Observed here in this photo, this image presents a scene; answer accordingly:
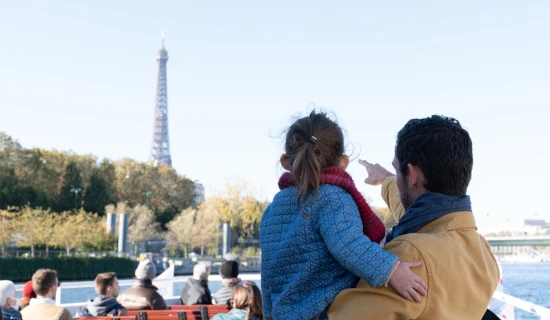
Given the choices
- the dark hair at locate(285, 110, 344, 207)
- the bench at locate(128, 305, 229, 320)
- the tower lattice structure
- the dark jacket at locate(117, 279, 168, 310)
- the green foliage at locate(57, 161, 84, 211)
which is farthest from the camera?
the tower lattice structure

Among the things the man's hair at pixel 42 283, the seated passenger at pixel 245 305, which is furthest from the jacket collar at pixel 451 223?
the man's hair at pixel 42 283

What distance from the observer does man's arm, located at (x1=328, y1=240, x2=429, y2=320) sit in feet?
5.09

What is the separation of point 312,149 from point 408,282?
1.85 feet

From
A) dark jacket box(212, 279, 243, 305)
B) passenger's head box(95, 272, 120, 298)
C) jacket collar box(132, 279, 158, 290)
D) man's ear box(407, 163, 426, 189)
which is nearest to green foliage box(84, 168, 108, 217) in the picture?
jacket collar box(132, 279, 158, 290)

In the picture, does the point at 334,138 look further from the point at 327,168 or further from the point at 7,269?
the point at 7,269

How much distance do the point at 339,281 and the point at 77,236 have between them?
44.8 m

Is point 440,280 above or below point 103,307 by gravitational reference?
above

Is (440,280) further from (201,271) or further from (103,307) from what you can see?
(201,271)

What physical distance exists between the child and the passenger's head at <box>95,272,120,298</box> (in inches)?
157

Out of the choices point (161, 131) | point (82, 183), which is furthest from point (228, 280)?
point (161, 131)

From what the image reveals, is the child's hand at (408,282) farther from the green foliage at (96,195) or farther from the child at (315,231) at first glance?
the green foliage at (96,195)

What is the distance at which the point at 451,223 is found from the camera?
65.4 inches

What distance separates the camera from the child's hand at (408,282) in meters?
1.54

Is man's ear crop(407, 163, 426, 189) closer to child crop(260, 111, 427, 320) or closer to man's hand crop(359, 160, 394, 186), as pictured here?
child crop(260, 111, 427, 320)
